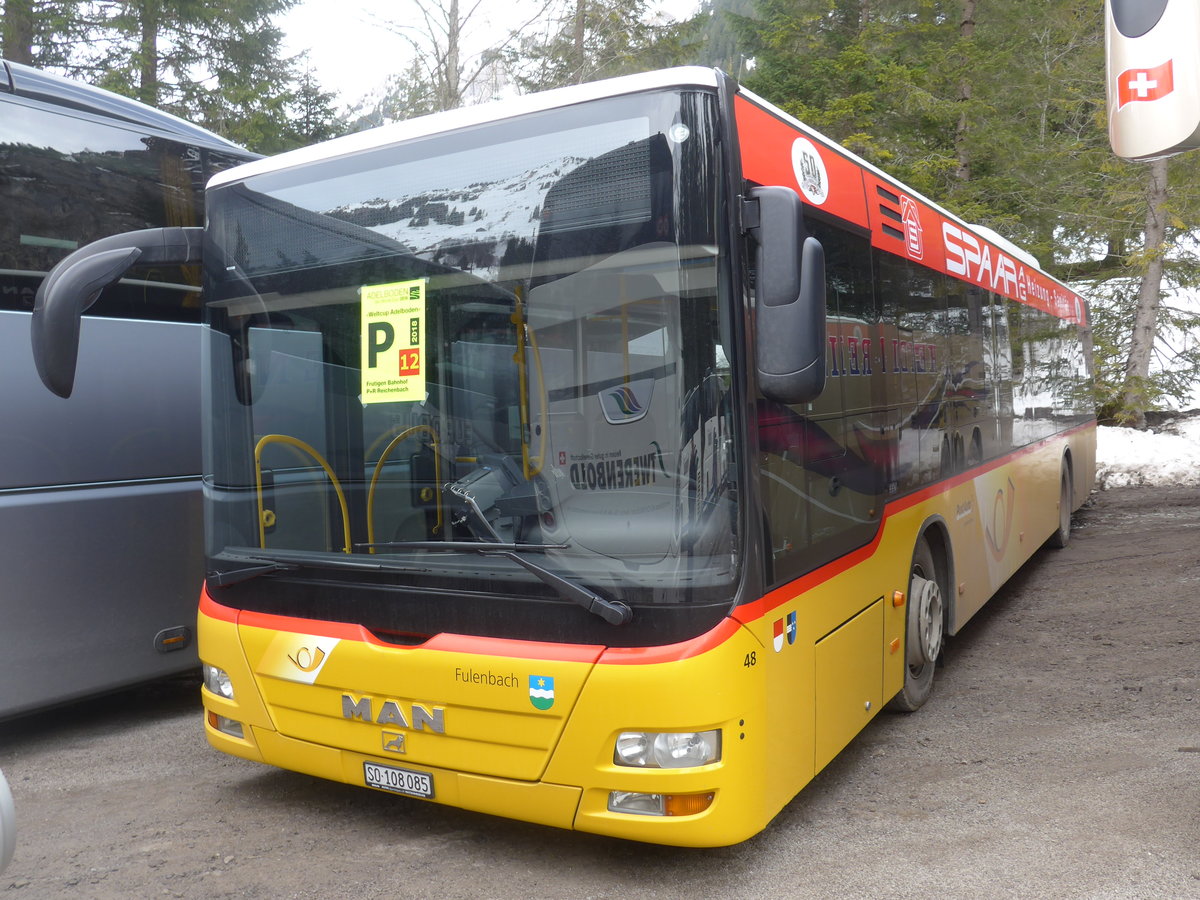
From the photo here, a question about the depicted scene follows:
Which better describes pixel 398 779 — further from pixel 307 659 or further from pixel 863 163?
pixel 863 163

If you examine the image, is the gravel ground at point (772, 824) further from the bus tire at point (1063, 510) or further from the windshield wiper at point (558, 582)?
the bus tire at point (1063, 510)

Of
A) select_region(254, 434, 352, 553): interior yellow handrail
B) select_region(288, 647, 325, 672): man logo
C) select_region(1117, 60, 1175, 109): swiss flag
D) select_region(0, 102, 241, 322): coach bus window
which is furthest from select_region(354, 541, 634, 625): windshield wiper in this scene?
select_region(0, 102, 241, 322): coach bus window

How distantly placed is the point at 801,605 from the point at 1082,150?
64.8 feet

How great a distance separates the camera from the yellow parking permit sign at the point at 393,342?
12.0ft

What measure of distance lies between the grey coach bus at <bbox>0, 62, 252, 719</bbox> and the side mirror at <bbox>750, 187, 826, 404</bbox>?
3940 millimetres

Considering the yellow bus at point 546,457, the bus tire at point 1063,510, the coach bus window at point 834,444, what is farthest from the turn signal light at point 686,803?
the bus tire at point 1063,510

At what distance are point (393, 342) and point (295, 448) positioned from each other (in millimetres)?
669

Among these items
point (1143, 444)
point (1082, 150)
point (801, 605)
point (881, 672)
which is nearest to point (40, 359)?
point (801, 605)

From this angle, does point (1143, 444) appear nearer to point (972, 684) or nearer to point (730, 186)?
point (972, 684)

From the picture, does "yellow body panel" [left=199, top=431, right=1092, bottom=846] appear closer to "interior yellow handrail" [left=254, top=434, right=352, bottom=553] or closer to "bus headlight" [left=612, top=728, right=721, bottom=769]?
"bus headlight" [left=612, top=728, right=721, bottom=769]

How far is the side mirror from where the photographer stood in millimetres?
3137

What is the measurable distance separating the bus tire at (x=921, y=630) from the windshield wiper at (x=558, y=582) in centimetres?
254

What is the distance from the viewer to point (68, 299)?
3.75 metres

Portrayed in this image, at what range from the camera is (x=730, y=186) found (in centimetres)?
331
